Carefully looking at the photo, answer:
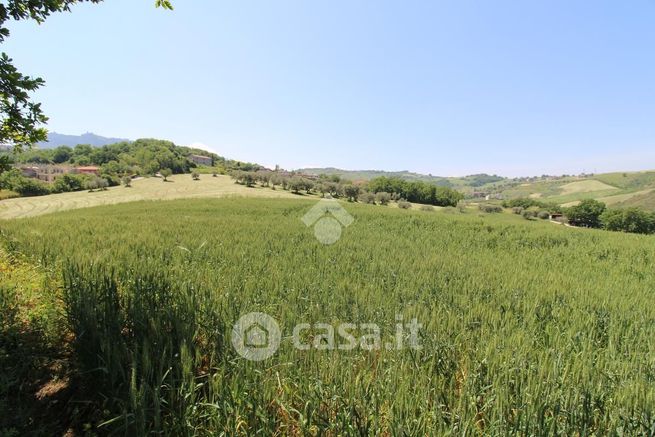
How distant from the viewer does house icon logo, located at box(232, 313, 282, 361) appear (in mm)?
3074

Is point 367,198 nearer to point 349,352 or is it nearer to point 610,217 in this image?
point 610,217

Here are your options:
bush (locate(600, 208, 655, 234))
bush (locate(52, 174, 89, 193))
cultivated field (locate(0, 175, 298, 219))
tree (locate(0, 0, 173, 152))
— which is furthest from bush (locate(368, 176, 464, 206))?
tree (locate(0, 0, 173, 152))

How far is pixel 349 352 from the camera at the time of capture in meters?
3.26

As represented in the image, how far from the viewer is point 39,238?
889 centimetres

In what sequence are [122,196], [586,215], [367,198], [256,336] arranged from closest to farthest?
[256,336] < [122,196] < [367,198] < [586,215]

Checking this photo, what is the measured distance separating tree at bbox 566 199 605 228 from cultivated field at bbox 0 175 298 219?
84211 millimetres

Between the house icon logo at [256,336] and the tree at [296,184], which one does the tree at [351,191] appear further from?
the house icon logo at [256,336]

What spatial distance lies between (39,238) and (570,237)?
76.0ft

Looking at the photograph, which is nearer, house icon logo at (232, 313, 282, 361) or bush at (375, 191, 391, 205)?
house icon logo at (232, 313, 282, 361)

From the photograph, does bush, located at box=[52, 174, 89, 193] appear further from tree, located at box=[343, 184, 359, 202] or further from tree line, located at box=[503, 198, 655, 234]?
tree line, located at box=[503, 198, 655, 234]

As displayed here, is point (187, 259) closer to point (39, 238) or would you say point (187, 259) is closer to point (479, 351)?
point (39, 238)

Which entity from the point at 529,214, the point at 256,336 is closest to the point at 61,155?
the point at 256,336

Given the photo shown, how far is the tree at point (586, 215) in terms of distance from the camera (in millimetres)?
86125

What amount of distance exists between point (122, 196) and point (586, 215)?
119416mm
